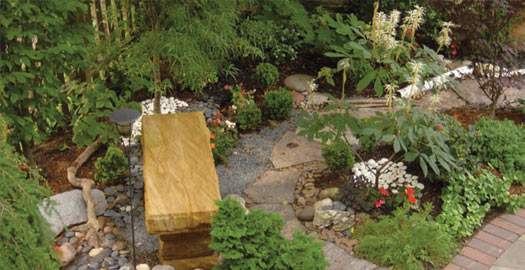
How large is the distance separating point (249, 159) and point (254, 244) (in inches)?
91.8

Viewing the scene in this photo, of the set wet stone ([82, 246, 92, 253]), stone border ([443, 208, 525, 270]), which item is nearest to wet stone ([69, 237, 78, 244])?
wet stone ([82, 246, 92, 253])

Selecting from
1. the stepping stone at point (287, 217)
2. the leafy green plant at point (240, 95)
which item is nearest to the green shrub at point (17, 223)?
the stepping stone at point (287, 217)

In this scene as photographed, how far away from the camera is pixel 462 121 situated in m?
6.19

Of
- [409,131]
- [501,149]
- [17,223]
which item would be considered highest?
[17,223]

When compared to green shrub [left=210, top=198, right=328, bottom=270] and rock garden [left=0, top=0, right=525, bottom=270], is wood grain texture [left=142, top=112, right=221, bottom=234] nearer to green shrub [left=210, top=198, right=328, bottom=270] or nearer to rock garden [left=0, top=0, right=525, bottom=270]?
rock garden [left=0, top=0, right=525, bottom=270]

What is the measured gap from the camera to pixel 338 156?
17.1ft

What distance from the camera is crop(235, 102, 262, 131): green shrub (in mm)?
6121

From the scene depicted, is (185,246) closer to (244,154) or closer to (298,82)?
(244,154)

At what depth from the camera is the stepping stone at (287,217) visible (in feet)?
15.8

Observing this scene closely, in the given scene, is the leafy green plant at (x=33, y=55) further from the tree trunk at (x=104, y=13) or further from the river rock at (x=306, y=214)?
the river rock at (x=306, y=214)

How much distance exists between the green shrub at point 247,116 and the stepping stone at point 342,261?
6.49 ft

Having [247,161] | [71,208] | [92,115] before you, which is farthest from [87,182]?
[247,161]

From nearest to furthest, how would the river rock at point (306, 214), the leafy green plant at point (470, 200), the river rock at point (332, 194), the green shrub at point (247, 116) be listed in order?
1. the leafy green plant at point (470, 200)
2. the river rock at point (306, 214)
3. the river rock at point (332, 194)
4. the green shrub at point (247, 116)

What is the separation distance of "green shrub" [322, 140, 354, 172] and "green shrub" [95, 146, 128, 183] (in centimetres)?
183
